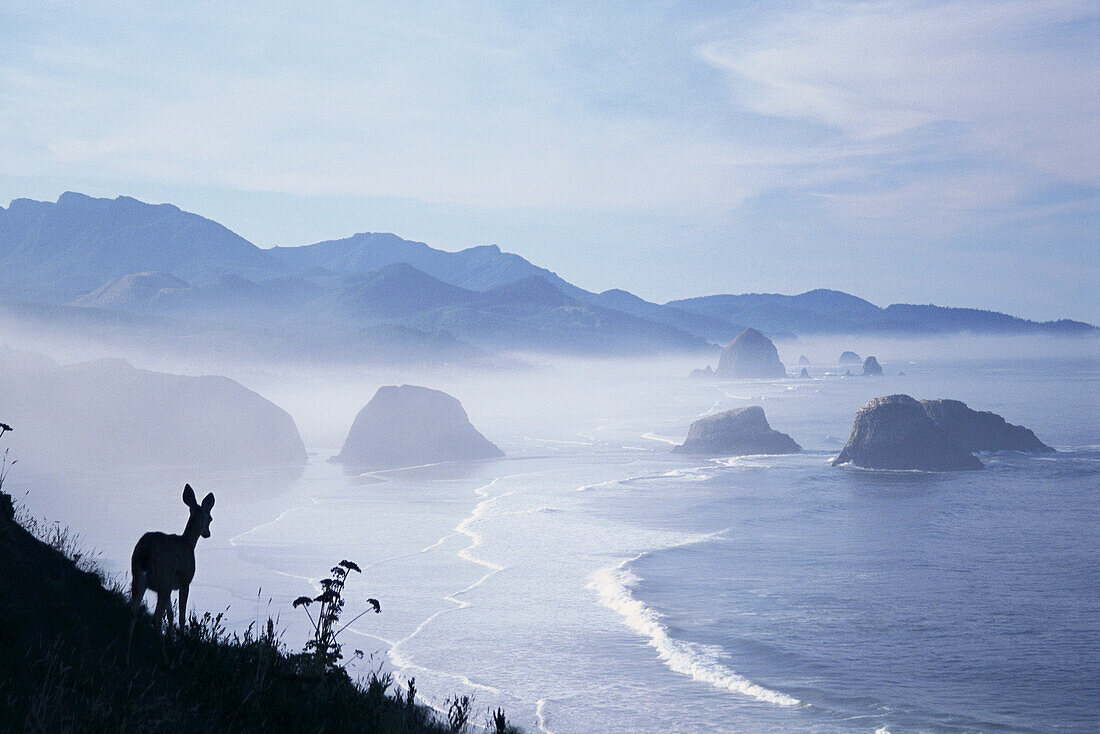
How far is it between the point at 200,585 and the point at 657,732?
1798 cm

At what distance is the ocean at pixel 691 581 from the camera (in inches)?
720

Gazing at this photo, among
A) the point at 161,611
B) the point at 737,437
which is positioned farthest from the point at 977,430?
the point at 161,611

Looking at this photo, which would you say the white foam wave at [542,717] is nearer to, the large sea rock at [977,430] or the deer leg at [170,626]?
the deer leg at [170,626]

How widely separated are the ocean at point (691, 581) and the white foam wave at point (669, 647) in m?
0.09

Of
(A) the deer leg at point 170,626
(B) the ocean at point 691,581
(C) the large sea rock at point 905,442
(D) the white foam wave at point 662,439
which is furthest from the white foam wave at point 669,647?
(D) the white foam wave at point 662,439

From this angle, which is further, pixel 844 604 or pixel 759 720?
pixel 844 604

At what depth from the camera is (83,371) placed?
258ft

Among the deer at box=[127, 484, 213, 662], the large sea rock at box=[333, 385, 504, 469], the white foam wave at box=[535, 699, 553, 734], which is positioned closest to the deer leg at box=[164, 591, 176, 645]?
the deer at box=[127, 484, 213, 662]

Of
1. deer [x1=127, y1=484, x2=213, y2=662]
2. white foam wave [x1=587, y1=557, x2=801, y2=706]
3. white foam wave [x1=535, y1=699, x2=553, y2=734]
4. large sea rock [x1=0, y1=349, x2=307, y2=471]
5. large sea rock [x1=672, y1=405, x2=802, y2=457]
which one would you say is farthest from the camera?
large sea rock [x1=672, y1=405, x2=802, y2=457]

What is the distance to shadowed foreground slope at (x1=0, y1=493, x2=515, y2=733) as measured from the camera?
5.70 meters

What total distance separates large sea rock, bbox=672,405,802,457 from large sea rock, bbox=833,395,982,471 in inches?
441

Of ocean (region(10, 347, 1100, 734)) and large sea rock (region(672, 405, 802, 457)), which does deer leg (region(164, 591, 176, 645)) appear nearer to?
ocean (region(10, 347, 1100, 734))

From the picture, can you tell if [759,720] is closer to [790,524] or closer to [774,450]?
[790,524]

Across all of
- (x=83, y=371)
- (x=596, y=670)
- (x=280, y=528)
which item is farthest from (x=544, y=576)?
(x=83, y=371)
